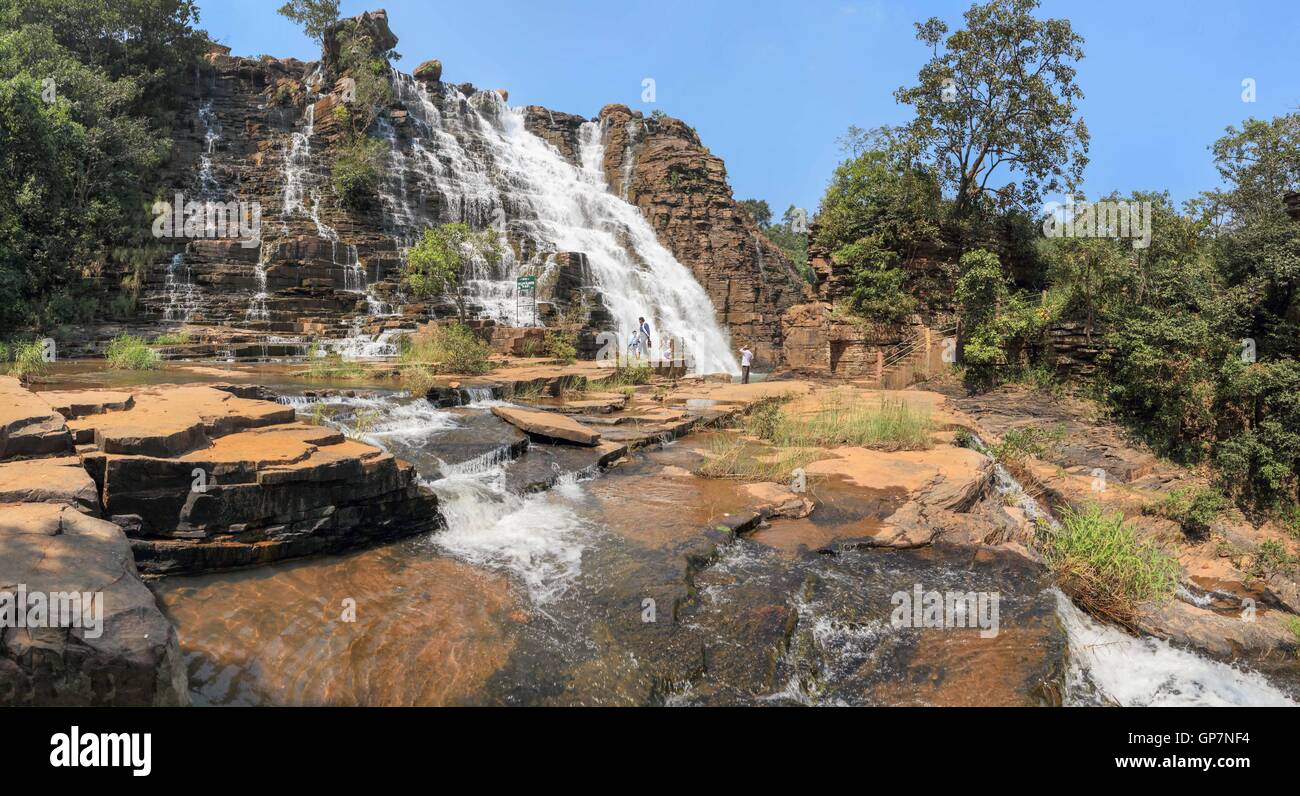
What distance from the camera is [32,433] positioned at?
16.7ft

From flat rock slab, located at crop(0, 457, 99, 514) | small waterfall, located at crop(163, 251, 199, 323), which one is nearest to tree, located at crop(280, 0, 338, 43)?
small waterfall, located at crop(163, 251, 199, 323)

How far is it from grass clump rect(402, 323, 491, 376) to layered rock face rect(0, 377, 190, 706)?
9.03 meters

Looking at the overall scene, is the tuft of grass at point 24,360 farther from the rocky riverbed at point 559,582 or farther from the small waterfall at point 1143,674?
the small waterfall at point 1143,674

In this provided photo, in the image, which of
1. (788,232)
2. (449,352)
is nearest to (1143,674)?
(449,352)

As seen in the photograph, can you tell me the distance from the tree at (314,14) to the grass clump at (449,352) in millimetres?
21698

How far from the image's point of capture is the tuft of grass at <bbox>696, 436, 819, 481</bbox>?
8.34 m

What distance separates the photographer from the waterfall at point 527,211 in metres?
24.3

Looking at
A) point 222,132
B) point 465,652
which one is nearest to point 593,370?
point 465,652

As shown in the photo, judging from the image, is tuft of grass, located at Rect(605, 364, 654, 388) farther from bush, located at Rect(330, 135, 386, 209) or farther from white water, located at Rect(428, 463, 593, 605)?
bush, located at Rect(330, 135, 386, 209)

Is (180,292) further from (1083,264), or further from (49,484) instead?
(1083,264)

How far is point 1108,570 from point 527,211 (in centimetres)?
2499

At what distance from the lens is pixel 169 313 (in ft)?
58.0
